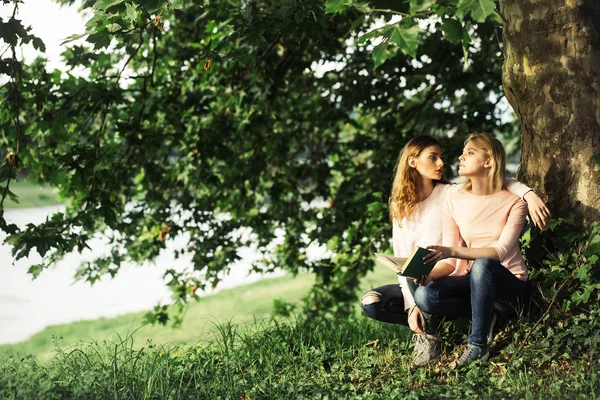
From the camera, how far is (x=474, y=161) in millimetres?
4289

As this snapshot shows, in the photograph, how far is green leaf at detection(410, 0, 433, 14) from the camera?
370 cm

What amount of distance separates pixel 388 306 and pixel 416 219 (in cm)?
59

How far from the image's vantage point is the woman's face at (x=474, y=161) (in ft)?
14.1

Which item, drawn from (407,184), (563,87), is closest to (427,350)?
(407,184)

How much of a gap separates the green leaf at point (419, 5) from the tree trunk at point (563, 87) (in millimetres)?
1054

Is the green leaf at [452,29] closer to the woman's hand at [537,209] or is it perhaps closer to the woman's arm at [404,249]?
the woman's hand at [537,209]

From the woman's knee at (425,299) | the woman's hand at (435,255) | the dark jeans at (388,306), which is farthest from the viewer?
A: the dark jeans at (388,306)

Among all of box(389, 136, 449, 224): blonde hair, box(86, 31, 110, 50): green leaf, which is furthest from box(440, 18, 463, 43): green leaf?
box(86, 31, 110, 50): green leaf

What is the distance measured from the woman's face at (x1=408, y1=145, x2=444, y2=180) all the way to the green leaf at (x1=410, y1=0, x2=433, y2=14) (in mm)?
993

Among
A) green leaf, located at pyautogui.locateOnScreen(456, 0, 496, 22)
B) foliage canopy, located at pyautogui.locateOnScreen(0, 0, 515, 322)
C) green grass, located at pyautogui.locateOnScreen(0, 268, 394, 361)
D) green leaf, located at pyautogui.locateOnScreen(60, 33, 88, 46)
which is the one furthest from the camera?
green grass, located at pyautogui.locateOnScreen(0, 268, 394, 361)

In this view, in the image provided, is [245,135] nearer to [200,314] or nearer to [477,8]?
[477,8]

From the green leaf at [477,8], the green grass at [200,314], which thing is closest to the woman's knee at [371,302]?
the green leaf at [477,8]

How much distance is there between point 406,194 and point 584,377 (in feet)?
4.80

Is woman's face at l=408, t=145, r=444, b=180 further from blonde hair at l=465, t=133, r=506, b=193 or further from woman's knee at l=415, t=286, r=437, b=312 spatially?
woman's knee at l=415, t=286, r=437, b=312
